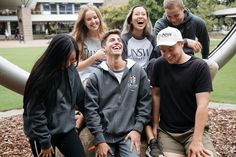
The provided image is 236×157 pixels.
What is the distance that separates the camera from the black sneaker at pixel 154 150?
3056 mm

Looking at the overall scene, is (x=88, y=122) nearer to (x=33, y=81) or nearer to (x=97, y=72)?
(x=97, y=72)

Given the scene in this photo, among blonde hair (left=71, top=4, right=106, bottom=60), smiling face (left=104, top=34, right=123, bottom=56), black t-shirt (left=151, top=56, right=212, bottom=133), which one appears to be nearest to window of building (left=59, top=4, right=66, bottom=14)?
blonde hair (left=71, top=4, right=106, bottom=60)

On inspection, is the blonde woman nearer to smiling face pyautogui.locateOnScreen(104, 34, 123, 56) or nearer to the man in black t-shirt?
smiling face pyautogui.locateOnScreen(104, 34, 123, 56)

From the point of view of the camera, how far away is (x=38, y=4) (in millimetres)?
49906

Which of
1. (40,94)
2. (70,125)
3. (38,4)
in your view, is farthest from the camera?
(38,4)

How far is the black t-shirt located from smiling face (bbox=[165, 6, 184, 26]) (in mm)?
641

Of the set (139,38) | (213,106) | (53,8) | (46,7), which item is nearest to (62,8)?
(53,8)

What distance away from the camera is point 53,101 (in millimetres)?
2797

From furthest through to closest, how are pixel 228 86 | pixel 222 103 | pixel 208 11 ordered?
pixel 208 11
pixel 228 86
pixel 222 103

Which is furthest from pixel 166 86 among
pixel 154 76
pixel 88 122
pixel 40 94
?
pixel 40 94

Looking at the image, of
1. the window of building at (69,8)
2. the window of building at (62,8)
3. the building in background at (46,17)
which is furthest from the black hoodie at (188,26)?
the window of building at (69,8)

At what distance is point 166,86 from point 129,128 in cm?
48

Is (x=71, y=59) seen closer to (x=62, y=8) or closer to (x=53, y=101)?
(x=53, y=101)

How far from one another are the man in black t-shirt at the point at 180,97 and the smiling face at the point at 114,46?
36cm
